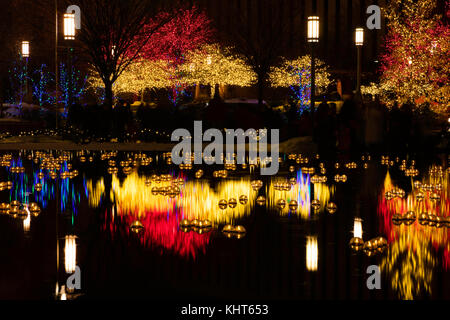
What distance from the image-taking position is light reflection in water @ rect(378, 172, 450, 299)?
7539mm

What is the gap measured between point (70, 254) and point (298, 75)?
5113 centimetres

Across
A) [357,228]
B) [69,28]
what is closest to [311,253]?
[357,228]

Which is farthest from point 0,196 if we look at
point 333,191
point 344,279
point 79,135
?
point 79,135

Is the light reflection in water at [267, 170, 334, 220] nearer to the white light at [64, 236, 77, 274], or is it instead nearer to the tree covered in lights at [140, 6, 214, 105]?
the white light at [64, 236, 77, 274]

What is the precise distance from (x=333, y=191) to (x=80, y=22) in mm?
19767

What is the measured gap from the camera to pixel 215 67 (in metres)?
57.8

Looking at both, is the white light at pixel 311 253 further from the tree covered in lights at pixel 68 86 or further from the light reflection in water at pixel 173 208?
the tree covered in lights at pixel 68 86

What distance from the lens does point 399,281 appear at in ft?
24.8

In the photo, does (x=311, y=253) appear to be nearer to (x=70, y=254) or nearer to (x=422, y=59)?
(x=70, y=254)

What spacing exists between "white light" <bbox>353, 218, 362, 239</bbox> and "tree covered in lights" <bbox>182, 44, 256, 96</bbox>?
44.9 metres

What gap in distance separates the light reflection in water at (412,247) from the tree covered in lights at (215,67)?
4346cm

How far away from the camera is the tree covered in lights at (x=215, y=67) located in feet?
185

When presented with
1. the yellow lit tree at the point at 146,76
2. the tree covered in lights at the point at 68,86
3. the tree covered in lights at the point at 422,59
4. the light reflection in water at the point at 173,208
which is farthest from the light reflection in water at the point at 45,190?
the yellow lit tree at the point at 146,76

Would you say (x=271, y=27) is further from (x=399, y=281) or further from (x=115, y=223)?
(x=399, y=281)
